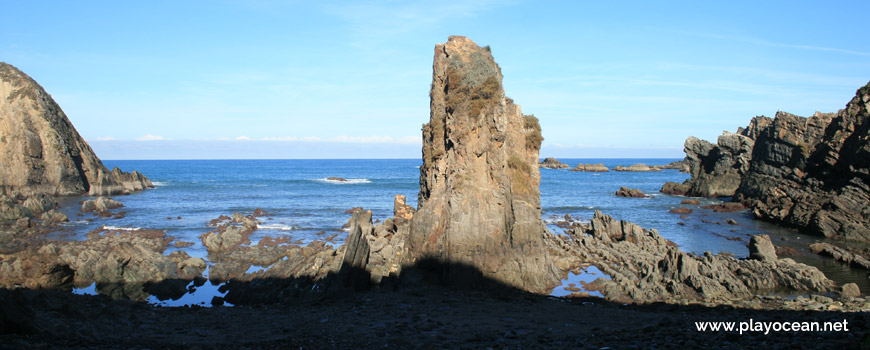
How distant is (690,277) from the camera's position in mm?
20656

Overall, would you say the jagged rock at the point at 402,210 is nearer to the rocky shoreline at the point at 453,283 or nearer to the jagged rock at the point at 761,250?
the rocky shoreline at the point at 453,283

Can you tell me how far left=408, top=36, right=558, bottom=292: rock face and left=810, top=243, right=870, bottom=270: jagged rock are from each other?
17.7 meters

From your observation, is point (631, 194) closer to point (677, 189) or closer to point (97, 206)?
point (677, 189)

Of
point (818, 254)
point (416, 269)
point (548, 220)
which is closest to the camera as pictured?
point (416, 269)

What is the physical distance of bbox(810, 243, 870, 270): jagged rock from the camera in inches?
998

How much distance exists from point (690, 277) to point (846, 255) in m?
12.7

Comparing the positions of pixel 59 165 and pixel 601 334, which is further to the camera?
pixel 59 165

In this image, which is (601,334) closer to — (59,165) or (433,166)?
(433,166)

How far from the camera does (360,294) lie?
56.9 feet

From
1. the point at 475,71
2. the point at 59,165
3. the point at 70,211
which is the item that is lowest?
the point at 70,211

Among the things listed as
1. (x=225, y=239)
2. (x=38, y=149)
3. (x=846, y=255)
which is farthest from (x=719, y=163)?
(x=38, y=149)

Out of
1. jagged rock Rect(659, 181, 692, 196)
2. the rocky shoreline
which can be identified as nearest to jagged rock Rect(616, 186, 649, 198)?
jagged rock Rect(659, 181, 692, 196)

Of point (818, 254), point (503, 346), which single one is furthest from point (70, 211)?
point (818, 254)

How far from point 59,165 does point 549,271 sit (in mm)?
61861
